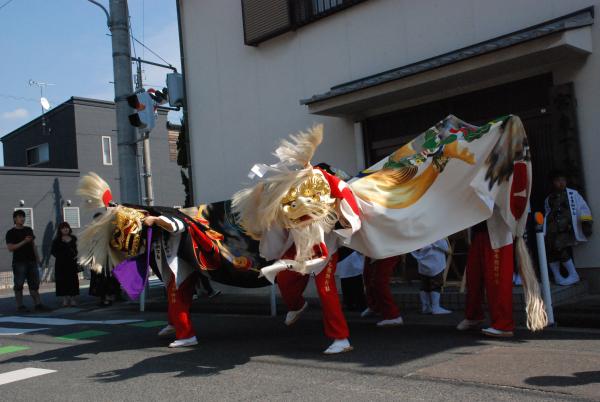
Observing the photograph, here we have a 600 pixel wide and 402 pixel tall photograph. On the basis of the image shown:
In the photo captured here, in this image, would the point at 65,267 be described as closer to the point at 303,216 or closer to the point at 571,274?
the point at 303,216

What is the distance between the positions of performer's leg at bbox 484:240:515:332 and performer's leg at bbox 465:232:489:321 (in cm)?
26

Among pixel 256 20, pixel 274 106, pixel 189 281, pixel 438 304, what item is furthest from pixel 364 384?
pixel 256 20

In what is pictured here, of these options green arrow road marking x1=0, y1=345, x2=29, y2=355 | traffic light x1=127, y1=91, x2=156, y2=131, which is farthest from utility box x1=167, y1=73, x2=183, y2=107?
green arrow road marking x1=0, y1=345, x2=29, y2=355

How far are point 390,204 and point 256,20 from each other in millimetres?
6892

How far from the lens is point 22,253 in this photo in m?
11.1

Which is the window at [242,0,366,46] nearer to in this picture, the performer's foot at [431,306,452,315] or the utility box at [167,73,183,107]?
the utility box at [167,73,183,107]

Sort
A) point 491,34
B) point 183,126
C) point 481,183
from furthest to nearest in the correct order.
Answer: point 183,126
point 491,34
point 481,183

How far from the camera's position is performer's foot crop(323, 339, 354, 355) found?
5.39 metres

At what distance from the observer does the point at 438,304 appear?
7.45m

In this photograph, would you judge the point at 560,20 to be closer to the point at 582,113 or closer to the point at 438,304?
the point at 582,113

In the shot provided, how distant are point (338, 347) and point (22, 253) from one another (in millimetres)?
7933

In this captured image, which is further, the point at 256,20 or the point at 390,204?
the point at 256,20

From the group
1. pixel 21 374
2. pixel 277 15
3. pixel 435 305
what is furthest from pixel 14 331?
pixel 277 15

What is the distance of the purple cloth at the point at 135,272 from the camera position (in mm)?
6191
